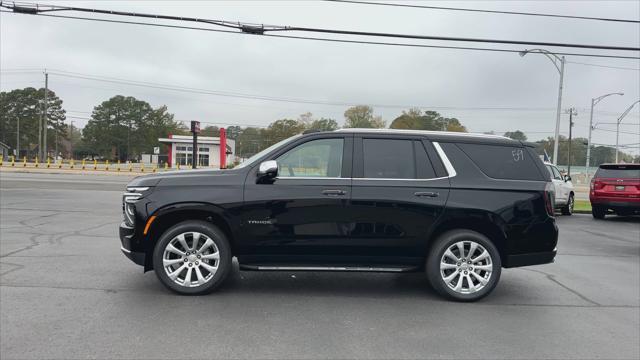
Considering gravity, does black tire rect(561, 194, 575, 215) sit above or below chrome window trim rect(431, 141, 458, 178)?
below

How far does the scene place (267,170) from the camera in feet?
16.1

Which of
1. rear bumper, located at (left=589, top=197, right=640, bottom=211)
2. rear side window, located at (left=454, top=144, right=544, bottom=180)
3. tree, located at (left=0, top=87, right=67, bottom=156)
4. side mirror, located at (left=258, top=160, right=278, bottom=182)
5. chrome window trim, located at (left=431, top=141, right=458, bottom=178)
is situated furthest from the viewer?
tree, located at (left=0, top=87, right=67, bottom=156)

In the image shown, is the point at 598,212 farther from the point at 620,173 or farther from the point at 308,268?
the point at 308,268

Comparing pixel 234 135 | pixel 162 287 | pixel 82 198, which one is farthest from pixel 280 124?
pixel 162 287

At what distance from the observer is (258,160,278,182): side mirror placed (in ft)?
16.1

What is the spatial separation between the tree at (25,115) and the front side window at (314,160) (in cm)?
10223

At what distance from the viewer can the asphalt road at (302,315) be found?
3.82 meters

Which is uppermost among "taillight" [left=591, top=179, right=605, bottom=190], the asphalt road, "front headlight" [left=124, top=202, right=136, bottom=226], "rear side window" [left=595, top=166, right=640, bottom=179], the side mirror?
"rear side window" [left=595, top=166, right=640, bottom=179]

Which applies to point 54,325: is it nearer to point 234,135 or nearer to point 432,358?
point 432,358

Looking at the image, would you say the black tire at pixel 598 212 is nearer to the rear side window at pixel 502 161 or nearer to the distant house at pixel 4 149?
the rear side window at pixel 502 161

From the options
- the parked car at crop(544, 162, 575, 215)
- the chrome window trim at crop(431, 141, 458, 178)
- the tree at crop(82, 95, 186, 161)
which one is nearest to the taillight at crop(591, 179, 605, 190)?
the parked car at crop(544, 162, 575, 215)

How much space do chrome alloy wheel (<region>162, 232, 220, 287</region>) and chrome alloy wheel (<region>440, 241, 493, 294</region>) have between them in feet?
8.38

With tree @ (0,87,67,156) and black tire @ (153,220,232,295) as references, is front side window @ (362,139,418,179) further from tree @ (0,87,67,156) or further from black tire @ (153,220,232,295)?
tree @ (0,87,67,156)

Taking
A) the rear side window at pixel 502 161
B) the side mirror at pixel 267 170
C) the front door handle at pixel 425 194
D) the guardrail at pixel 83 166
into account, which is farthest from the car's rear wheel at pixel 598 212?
the guardrail at pixel 83 166
